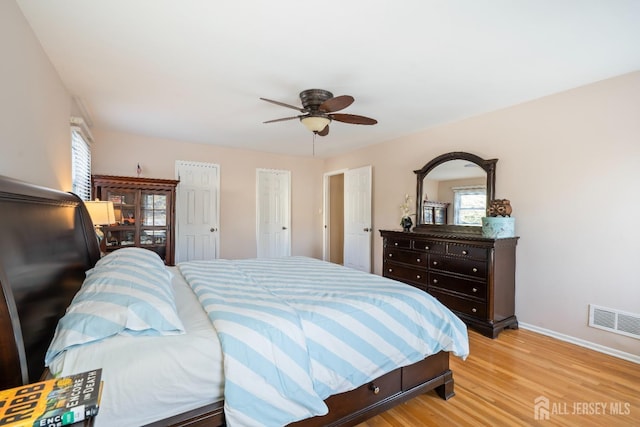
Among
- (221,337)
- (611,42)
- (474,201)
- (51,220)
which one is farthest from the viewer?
(474,201)

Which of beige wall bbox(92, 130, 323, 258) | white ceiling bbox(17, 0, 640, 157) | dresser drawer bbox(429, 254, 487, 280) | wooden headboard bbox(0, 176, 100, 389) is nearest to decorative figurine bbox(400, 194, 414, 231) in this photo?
dresser drawer bbox(429, 254, 487, 280)

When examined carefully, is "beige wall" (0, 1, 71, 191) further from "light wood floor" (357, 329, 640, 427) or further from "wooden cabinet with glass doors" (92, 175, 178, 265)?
"light wood floor" (357, 329, 640, 427)

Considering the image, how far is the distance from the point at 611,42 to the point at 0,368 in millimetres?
3557

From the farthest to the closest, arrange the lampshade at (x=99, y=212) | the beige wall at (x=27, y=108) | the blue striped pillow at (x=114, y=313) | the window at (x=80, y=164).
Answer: the window at (x=80, y=164), the lampshade at (x=99, y=212), the beige wall at (x=27, y=108), the blue striped pillow at (x=114, y=313)

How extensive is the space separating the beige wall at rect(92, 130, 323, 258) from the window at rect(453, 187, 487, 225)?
3050 mm

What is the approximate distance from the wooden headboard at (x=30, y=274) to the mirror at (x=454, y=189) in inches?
147

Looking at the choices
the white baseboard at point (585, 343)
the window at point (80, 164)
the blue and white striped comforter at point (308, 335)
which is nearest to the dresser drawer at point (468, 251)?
the white baseboard at point (585, 343)

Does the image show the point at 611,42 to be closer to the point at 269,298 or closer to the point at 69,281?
the point at 269,298

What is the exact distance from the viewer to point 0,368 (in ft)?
2.68

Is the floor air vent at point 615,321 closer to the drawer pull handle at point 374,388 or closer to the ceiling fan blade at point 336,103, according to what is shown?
the drawer pull handle at point 374,388

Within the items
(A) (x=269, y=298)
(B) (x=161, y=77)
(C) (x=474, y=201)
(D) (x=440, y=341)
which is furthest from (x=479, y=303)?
(B) (x=161, y=77)

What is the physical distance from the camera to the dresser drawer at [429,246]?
3.34m

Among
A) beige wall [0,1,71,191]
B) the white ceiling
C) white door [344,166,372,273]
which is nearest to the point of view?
beige wall [0,1,71,191]

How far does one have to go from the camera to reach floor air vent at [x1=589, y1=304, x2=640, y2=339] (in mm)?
2432
